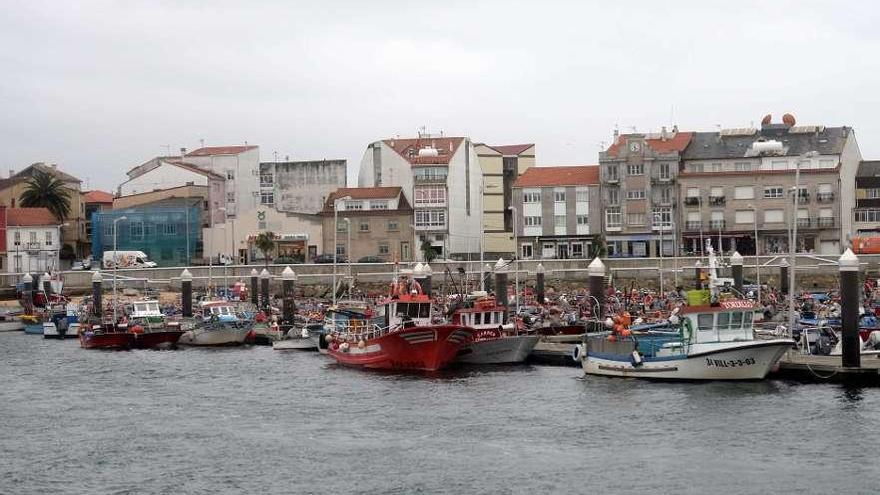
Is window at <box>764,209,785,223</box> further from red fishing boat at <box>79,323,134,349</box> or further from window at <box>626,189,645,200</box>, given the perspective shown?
red fishing boat at <box>79,323,134,349</box>

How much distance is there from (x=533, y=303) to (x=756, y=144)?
3558 centimetres

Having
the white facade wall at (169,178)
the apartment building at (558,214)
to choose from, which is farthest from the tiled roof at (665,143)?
the white facade wall at (169,178)

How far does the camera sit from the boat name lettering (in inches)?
2035

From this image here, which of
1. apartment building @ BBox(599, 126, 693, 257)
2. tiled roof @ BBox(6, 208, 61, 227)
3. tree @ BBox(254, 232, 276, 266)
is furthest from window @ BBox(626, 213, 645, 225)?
tiled roof @ BBox(6, 208, 61, 227)

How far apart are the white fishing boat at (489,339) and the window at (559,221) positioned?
60.3 metres

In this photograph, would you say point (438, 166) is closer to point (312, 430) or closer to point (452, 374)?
point (452, 374)

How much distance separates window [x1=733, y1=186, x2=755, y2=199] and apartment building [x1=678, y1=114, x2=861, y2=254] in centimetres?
9

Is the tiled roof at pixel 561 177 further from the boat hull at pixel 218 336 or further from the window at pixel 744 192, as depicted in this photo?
the boat hull at pixel 218 336

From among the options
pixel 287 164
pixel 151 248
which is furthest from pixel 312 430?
pixel 287 164

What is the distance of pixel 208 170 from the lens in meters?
146

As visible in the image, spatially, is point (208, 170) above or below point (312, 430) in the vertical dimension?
above

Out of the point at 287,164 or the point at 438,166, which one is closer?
the point at 438,166

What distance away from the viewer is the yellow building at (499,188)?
463 ft

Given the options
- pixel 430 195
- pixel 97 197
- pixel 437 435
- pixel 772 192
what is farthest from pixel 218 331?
pixel 97 197
